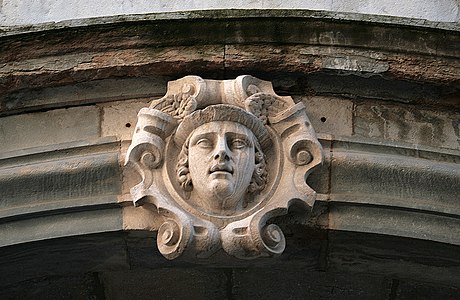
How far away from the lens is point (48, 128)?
4.11m

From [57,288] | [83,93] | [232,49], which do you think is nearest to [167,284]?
[57,288]

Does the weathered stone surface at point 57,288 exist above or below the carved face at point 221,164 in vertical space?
below

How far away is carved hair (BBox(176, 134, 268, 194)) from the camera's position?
152 inches

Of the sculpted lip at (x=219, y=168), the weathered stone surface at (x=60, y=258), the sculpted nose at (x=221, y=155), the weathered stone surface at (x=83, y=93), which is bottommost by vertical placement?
the weathered stone surface at (x=60, y=258)

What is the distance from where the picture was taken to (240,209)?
384 centimetres

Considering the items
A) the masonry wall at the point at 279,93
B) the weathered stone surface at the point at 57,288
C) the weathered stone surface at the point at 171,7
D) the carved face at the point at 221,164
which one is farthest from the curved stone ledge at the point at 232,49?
the weathered stone surface at the point at 57,288

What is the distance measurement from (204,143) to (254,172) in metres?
0.18

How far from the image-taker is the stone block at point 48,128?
4074 mm

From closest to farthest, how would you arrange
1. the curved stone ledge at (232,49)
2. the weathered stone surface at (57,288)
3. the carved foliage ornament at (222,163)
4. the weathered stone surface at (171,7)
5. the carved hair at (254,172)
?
the carved foliage ornament at (222,163), the carved hair at (254,172), the curved stone ledge at (232,49), the weathered stone surface at (57,288), the weathered stone surface at (171,7)

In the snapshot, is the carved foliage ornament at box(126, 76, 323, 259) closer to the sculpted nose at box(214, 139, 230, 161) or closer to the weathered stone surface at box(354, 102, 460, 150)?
the sculpted nose at box(214, 139, 230, 161)

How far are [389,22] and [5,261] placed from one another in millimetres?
1447

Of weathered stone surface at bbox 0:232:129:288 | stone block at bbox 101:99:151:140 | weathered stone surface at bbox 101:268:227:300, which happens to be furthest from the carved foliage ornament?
weathered stone surface at bbox 101:268:227:300

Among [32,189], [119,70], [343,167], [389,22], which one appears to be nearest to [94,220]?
[32,189]

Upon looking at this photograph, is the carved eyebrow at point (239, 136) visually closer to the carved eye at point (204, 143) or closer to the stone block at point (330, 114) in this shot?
the carved eye at point (204, 143)
